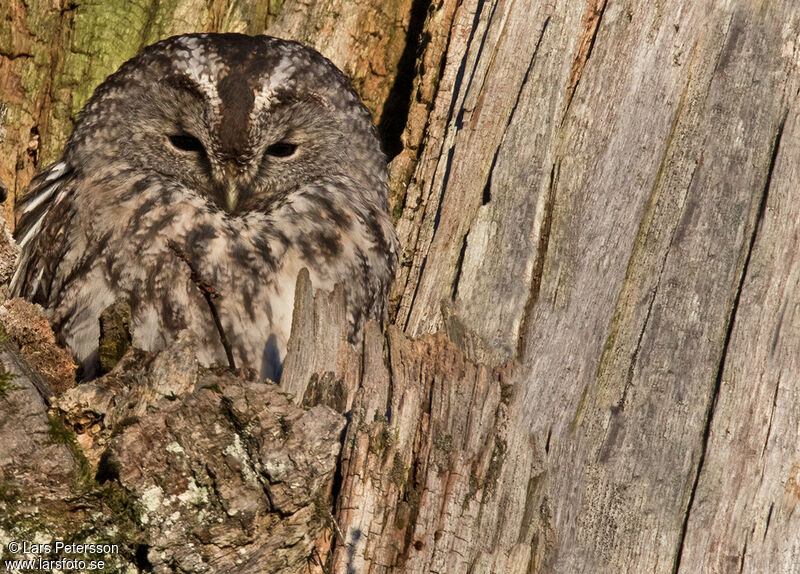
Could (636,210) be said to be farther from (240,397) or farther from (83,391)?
(83,391)

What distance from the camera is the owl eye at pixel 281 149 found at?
303cm

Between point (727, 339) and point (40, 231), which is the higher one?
point (727, 339)

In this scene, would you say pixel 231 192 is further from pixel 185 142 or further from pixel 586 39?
pixel 586 39

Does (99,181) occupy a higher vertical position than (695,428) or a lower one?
higher

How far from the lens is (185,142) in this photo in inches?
117

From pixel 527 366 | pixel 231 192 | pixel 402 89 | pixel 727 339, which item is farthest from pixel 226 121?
pixel 727 339

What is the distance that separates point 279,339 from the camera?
267 centimetres

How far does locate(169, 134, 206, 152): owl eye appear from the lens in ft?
9.66

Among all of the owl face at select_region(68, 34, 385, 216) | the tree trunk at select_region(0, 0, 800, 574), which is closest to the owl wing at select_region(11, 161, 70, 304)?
the owl face at select_region(68, 34, 385, 216)

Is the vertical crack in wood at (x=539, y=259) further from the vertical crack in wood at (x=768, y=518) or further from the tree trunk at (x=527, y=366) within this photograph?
the vertical crack in wood at (x=768, y=518)

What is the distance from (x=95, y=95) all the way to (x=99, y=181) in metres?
0.44

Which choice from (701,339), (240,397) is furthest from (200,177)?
(701,339)

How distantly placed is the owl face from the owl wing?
5.3 inches

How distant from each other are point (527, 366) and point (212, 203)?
1.14m
